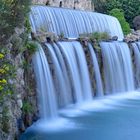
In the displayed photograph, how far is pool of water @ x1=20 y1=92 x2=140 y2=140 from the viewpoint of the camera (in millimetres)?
10648

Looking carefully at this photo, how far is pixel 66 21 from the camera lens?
18344mm

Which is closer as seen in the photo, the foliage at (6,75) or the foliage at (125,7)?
the foliage at (6,75)

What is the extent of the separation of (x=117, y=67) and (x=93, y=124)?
239 inches

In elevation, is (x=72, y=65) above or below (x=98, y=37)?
below

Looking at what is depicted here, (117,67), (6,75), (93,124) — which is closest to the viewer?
(6,75)

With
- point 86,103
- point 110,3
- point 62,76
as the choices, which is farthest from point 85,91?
point 110,3

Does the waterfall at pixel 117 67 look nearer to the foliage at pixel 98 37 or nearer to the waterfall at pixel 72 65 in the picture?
the waterfall at pixel 72 65

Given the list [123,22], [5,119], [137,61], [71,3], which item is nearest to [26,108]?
[5,119]

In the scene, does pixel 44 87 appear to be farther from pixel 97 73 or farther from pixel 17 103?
pixel 97 73

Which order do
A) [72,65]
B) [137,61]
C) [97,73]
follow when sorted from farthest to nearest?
[137,61] < [97,73] < [72,65]

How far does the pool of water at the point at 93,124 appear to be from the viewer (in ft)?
34.9

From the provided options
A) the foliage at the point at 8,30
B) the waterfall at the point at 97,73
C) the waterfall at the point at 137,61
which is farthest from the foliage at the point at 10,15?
the waterfall at the point at 137,61

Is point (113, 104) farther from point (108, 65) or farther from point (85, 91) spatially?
point (108, 65)

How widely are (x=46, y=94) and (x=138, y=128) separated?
9.66ft
